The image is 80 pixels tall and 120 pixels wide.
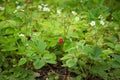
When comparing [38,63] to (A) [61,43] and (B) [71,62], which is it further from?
(A) [61,43]

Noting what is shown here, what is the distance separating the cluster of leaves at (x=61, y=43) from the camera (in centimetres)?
204

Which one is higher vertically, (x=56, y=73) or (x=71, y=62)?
(x=71, y=62)

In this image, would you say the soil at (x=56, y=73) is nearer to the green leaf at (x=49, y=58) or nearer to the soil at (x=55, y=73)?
the soil at (x=55, y=73)

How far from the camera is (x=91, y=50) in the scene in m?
1.99

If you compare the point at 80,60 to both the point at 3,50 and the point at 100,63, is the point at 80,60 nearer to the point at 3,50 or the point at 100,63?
the point at 100,63

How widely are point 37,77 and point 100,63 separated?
467mm

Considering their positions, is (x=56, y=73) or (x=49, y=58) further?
(x=56, y=73)

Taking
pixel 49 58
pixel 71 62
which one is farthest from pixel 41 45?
pixel 71 62

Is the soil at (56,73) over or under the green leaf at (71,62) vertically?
under

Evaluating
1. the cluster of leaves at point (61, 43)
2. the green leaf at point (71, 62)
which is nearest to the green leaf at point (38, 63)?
the cluster of leaves at point (61, 43)

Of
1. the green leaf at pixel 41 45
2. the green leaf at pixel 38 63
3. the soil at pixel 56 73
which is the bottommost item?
the soil at pixel 56 73

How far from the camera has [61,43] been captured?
2293 millimetres

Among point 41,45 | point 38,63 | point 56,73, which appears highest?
point 41,45

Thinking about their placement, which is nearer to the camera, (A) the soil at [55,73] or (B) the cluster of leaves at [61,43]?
(B) the cluster of leaves at [61,43]
